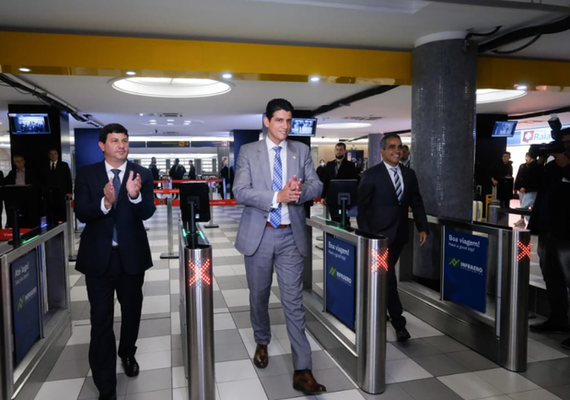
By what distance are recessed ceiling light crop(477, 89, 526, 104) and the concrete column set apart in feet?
17.2

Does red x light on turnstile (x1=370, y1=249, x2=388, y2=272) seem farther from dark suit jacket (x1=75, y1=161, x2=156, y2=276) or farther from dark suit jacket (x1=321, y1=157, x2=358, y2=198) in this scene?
dark suit jacket (x1=321, y1=157, x2=358, y2=198)

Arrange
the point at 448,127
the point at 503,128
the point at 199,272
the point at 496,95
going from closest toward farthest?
the point at 199,272
the point at 448,127
the point at 496,95
the point at 503,128

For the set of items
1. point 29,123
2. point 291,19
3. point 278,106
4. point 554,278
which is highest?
point 291,19

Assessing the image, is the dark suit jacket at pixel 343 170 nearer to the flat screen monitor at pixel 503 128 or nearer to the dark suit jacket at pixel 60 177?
the dark suit jacket at pixel 60 177

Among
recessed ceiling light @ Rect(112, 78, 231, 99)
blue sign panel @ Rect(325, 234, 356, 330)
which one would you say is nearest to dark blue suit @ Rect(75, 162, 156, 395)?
blue sign panel @ Rect(325, 234, 356, 330)

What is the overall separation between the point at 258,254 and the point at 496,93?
8.95 meters

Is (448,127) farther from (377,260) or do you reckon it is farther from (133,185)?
(133,185)

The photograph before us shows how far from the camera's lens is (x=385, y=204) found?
11.4ft

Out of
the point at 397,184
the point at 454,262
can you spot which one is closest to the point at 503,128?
the point at 454,262

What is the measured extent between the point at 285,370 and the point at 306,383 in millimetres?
415

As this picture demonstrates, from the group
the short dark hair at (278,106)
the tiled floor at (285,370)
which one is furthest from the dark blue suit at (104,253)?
the short dark hair at (278,106)

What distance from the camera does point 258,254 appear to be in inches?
110

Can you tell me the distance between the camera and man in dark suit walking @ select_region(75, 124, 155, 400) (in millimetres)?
2514

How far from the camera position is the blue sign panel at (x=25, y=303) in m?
2.61
